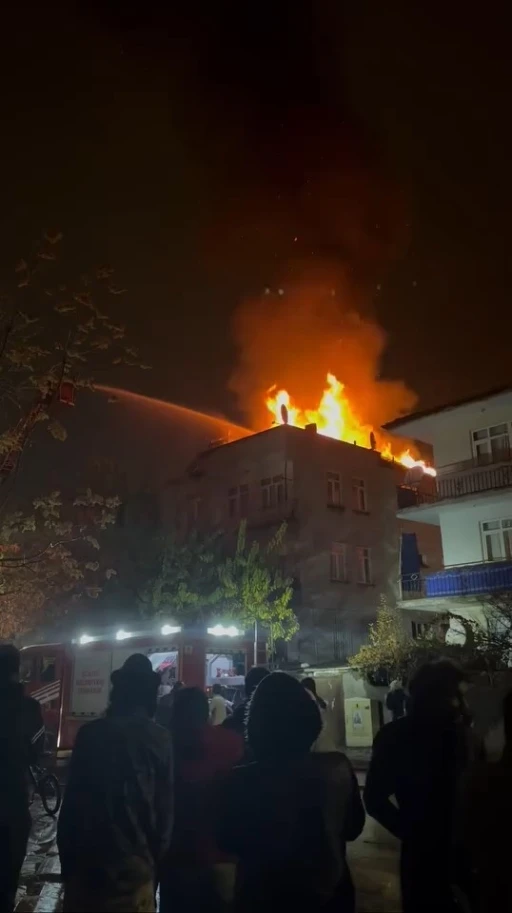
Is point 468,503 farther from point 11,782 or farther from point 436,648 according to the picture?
point 11,782

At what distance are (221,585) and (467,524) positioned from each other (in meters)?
9.77

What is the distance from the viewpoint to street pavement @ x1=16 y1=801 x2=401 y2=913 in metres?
6.43

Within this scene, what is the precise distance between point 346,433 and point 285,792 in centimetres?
4130

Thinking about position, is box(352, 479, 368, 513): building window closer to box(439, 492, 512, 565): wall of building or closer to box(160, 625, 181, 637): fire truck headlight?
box(439, 492, 512, 565): wall of building

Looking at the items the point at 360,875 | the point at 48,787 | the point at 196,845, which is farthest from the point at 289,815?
the point at 48,787

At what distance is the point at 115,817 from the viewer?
10.7ft

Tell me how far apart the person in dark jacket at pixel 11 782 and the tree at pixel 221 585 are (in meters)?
21.6

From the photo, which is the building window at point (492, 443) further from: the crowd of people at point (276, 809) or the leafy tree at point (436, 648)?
the crowd of people at point (276, 809)

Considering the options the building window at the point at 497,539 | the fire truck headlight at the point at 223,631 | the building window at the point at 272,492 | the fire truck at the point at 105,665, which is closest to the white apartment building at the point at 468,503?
the building window at the point at 497,539

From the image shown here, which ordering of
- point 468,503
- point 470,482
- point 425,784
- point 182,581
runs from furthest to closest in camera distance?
point 182,581, point 470,482, point 468,503, point 425,784

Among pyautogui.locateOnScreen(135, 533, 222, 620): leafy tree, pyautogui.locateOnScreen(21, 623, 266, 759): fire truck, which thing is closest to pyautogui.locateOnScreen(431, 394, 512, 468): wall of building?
pyautogui.locateOnScreen(135, 533, 222, 620): leafy tree

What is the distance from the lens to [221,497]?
1330 inches

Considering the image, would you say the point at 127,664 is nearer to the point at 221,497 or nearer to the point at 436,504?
the point at 436,504

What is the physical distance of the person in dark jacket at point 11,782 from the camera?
14.6 ft
